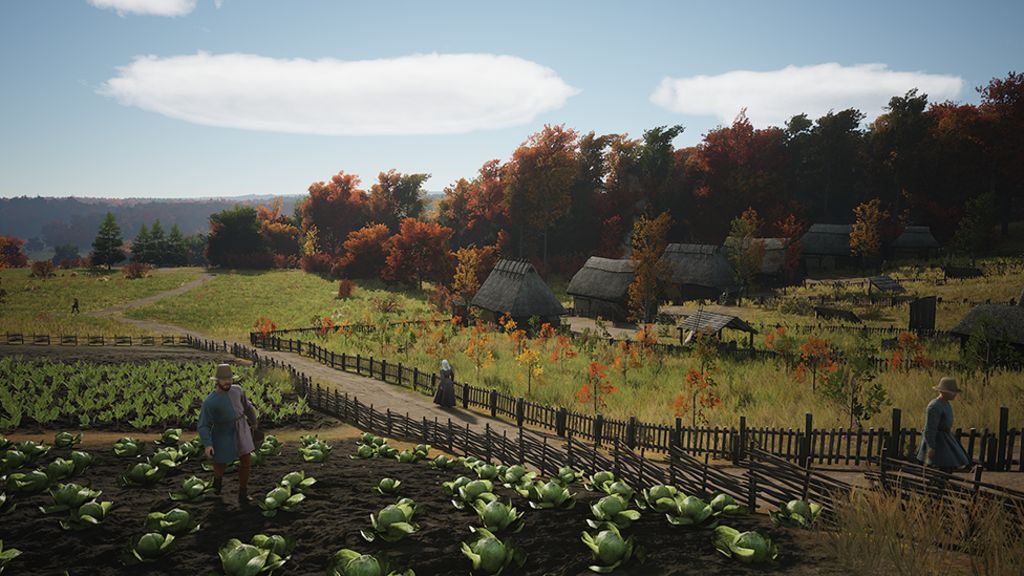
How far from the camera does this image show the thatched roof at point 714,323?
23777mm

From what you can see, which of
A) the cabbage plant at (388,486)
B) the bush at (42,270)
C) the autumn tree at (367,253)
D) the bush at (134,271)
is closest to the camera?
the cabbage plant at (388,486)

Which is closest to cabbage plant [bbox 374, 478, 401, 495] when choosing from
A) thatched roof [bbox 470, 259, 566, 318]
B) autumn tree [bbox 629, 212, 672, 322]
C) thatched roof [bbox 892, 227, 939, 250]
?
thatched roof [bbox 470, 259, 566, 318]

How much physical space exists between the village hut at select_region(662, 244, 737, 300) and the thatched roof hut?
20765 mm

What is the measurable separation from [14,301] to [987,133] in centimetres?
8533

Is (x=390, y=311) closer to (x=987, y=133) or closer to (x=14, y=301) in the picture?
(x=14, y=301)

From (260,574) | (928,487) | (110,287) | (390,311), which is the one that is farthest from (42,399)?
(110,287)

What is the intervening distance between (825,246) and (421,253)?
3793cm

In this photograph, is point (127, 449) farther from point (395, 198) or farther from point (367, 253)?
point (395, 198)

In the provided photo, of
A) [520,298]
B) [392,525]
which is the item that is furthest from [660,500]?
[520,298]

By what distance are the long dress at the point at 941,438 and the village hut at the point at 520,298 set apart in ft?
83.6

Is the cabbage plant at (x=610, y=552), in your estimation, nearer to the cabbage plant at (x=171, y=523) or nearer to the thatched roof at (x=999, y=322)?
the cabbage plant at (x=171, y=523)

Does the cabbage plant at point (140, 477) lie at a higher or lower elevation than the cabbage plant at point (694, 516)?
lower

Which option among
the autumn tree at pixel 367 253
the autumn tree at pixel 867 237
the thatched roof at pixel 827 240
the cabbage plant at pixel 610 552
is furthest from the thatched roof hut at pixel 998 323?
the autumn tree at pixel 367 253

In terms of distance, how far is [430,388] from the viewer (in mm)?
20562
